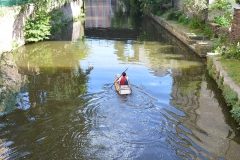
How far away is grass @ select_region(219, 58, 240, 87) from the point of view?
13.1 meters

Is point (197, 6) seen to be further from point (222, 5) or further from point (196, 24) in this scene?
point (222, 5)

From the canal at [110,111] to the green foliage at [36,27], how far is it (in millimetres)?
3769

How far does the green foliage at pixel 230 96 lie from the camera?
11.4 m

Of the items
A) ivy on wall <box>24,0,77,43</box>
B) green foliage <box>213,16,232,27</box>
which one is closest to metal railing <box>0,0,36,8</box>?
ivy on wall <box>24,0,77,43</box>

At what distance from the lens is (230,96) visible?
38.3ft

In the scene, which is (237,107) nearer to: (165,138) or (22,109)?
(165,138)

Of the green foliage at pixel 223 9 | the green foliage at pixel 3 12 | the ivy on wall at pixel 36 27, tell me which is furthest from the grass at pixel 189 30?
the green foliage at pixel 3 12

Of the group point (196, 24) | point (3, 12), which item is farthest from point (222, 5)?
point (3, 12)

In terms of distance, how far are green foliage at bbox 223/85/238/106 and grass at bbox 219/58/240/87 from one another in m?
0.49

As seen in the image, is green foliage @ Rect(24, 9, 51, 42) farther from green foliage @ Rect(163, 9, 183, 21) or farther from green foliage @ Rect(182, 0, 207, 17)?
green foliage @ Rect(163, 9, 183, 21)

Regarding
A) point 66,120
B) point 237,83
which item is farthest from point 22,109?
point 237,83

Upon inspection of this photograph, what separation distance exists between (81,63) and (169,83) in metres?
5.92

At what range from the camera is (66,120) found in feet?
34.8

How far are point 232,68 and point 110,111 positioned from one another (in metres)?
6.37
